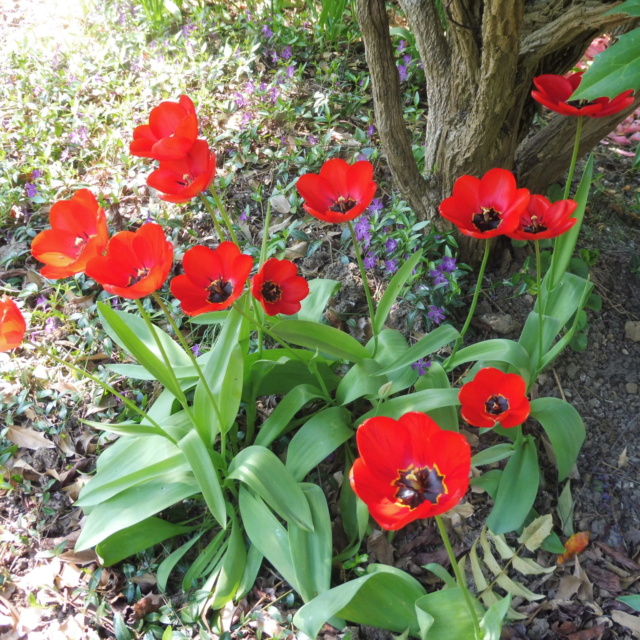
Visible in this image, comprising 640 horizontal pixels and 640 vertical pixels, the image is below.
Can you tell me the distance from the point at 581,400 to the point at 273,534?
1165 mm

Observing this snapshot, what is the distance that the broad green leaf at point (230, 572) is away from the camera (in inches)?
67.9

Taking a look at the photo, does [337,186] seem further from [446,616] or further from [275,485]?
[446,616]

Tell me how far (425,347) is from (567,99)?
0.76m

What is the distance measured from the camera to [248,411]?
6.64ft

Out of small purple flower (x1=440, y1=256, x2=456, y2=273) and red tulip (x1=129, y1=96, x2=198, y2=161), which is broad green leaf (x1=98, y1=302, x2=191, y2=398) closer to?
red tulip (x1=129, y1=96, x2=198, y2=161)

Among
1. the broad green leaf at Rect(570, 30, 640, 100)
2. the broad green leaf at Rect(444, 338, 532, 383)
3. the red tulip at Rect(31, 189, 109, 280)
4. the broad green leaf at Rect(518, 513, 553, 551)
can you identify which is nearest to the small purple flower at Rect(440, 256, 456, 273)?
the broad green leaf at Rect(444, 338, 532, 383)

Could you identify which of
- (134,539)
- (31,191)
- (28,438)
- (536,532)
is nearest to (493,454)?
(536,532)

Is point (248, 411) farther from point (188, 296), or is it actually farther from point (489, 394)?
point (489, 394)

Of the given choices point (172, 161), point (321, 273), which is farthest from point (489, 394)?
point (321, 273)

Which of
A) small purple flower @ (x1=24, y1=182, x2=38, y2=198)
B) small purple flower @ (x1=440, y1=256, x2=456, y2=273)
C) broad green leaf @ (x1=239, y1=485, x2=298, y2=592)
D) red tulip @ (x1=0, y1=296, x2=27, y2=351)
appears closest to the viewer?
red tulip @ (x1=0, y1=296, x2=27, y2=351)

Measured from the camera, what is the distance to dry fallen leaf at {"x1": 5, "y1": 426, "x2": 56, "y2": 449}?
221 cm

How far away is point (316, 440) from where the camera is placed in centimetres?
180

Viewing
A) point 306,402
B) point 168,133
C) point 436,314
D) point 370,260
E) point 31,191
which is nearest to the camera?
point 168,133

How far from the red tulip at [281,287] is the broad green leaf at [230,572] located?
711 mm
